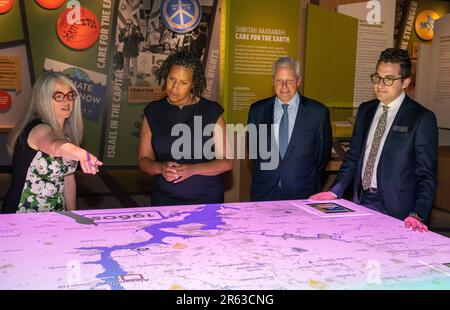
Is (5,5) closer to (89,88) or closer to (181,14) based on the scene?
(89,88)

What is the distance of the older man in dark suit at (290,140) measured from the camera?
10.5 ft

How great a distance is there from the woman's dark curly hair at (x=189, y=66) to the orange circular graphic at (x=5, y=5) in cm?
489

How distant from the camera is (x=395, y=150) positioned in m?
2.65

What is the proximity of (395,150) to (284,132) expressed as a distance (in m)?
0.81

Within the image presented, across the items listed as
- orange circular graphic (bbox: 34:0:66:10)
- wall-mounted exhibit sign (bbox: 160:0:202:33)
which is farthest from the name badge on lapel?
orange circular graphic (bbox: 34:0:66:10)

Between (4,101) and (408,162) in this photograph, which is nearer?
(408,162)

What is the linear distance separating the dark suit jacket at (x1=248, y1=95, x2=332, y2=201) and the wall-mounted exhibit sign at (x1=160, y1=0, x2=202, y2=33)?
4.66m

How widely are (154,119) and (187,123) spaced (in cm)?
22

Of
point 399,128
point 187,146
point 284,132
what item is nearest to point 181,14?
point 284,132

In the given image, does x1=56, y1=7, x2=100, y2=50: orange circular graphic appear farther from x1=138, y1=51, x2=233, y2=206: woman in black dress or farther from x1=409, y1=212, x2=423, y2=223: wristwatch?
x1=409, y1=212, x2=423, y2=223: wristwatch

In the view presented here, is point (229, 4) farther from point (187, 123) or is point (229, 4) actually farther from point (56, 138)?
point (56, 138)

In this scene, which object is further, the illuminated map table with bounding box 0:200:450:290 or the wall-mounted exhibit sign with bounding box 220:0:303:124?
the wall-mounted exhibit sign with bounding box 220:0:303:124

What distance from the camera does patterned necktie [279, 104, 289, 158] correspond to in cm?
324
